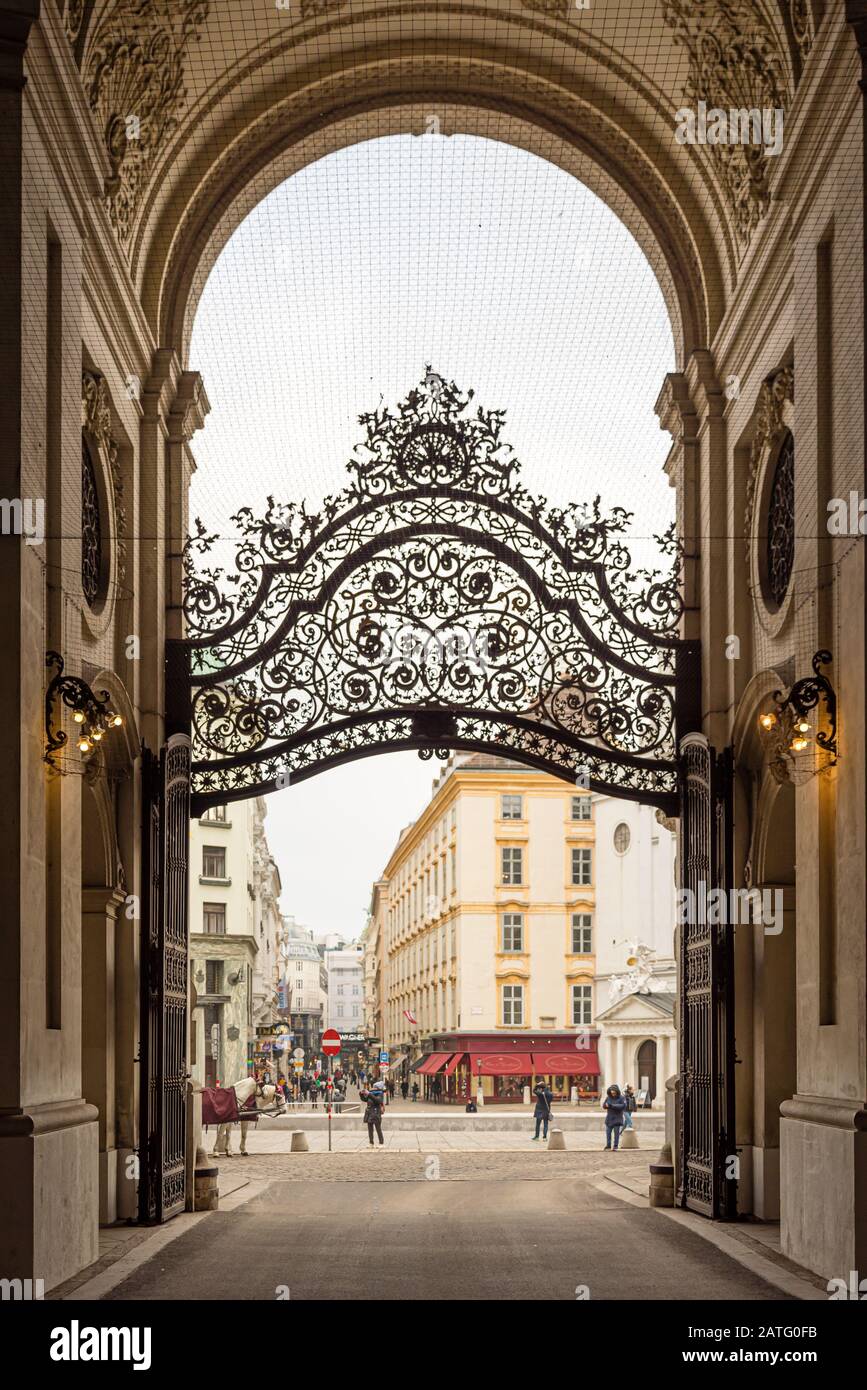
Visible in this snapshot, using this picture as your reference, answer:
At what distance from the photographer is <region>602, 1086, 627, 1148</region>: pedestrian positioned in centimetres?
2841

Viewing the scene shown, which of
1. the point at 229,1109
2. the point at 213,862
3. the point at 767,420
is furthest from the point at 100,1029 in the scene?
the point at 213,862

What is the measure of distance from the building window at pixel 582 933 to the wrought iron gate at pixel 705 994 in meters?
47.7

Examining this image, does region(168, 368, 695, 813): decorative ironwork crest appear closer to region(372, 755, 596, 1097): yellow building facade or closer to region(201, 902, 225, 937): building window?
region(201, 902, 225, 937): building window

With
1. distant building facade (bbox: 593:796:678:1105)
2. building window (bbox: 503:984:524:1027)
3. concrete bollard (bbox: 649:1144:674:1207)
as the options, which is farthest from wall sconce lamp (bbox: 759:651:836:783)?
building window (bbox: 503:984:524:1027)

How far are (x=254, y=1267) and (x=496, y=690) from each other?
231 inches

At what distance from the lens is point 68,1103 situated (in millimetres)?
11172

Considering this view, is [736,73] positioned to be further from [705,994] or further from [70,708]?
[705,994]

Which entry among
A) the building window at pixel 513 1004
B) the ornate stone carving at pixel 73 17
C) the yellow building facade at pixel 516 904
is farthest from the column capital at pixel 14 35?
the building window at pixel 513 1004

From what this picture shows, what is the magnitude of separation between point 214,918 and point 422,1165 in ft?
100

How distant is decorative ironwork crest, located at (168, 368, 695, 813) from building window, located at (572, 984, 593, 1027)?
4710 centimetres

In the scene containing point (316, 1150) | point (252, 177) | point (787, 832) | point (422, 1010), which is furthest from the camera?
point (422, 1010)

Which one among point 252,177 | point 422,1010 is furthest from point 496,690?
point 422,1010

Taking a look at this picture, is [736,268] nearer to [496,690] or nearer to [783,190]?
[783,190]

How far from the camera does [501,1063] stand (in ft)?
197
